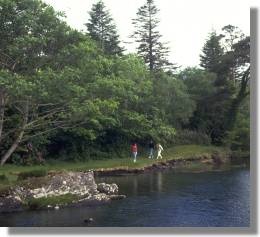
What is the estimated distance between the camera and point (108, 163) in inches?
538

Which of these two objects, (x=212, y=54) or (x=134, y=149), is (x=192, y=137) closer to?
(x=134, y=149)

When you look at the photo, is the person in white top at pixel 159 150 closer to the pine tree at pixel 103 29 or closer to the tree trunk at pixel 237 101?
the tree trunk at pixel 237 101

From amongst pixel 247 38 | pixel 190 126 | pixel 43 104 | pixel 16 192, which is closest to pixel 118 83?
pixel 43 104

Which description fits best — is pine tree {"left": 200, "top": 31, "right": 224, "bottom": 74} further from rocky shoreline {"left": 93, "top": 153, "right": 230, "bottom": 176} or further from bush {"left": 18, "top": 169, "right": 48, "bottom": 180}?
bush {"left": 18, "top": 169, "right": 48, "bottom": 180}

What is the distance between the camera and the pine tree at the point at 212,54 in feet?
36.9

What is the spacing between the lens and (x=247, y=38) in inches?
396

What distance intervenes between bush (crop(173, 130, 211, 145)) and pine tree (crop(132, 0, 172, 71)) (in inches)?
63.6

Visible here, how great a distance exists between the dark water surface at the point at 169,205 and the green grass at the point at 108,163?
0.72 metres

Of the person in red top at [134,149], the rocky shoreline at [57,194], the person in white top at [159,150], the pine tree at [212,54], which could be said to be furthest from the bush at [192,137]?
the rocky shoreline at [57,194]

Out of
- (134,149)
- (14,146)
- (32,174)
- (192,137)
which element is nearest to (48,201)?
(32,174)

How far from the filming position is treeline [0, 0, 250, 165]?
39.4 ft

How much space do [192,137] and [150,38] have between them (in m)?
2.55

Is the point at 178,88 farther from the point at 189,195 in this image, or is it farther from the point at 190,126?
the point at 189,195

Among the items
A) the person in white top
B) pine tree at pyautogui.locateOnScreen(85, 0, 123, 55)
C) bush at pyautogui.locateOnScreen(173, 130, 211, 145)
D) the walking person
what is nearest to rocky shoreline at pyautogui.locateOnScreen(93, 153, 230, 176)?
the person in white top
